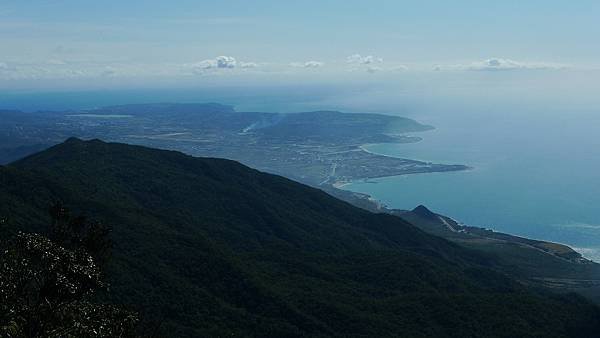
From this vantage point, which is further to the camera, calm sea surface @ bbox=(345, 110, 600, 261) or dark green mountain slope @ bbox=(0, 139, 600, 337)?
calm sea surface @ bbox=(345, 110, 600, 261)

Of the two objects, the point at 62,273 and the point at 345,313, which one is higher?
the point at 62,273

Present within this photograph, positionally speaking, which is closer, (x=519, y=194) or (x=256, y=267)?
(x=256, y=267)

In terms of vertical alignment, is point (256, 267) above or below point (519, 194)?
above

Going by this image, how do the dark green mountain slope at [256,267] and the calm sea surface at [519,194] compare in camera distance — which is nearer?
the dark green mountain slope at [256,267]

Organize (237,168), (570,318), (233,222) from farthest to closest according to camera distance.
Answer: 1. (237,168)
2. (233,222)
3. (570,318)

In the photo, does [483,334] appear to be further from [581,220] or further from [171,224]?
[581,220]

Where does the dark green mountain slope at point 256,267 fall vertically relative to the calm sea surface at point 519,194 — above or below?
above

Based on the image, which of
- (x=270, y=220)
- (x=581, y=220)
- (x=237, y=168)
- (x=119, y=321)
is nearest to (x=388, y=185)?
(x=581, y=220)

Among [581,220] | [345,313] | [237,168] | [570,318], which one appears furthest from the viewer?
[581,220]
